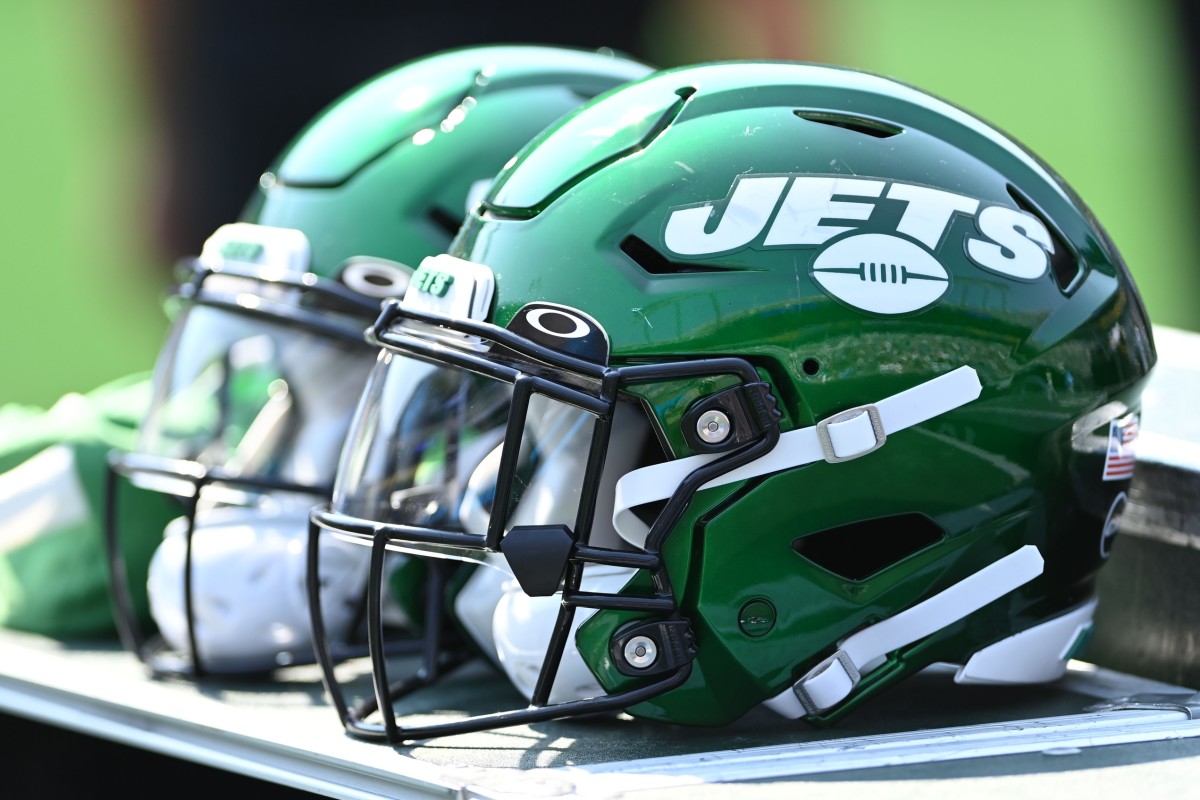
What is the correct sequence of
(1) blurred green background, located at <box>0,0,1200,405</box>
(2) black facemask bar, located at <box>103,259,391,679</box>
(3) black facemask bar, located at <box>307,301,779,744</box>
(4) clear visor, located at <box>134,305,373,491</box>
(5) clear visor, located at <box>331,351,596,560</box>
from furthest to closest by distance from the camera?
(1) blurred green background, located at <box>0,0,1200,405</box>, (4) clear visor, located at <box>134,305,373,491</box>, (2) black facemask bar, located at <box>103,259,391,679</box>, (5) clear visor, located at <box>331,351,596,560</box>, (3) black facemask bar, located at <box>307,301,779,744</box>

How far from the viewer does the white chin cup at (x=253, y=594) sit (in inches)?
75.2

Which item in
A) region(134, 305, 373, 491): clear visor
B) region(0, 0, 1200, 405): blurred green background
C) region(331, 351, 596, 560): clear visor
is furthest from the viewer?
region(0, 0, 1200, 405): blurred green background

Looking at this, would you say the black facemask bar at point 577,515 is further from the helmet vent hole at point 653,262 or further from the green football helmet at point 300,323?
the green football helmet at point 300,323

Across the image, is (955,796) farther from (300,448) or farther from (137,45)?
(137,45)

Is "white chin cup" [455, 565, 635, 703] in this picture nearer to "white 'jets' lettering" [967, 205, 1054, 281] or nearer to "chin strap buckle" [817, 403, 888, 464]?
"chin strap buckle" [817, 403, 888, 464]

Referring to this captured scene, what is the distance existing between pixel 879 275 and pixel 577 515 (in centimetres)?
38

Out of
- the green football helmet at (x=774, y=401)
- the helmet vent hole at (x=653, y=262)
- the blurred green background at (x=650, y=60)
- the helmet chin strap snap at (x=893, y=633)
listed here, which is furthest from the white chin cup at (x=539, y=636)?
the blurred green background at (x=650, y=60)

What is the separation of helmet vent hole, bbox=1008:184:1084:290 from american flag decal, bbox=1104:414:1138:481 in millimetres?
166

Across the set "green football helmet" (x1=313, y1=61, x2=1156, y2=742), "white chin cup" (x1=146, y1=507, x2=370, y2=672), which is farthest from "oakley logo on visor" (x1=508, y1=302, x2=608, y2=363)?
"white chin cup" (x1=146, y1=507, x2=370, y2=672)

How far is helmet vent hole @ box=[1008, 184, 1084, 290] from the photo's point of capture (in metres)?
1.53

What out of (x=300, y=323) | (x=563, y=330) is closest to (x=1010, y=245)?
(x=563, y=330)

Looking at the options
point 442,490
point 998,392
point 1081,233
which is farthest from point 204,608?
point 1081,233

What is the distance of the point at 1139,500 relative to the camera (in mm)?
1724

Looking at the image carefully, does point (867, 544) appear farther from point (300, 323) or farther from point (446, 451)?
point (300, 323)
